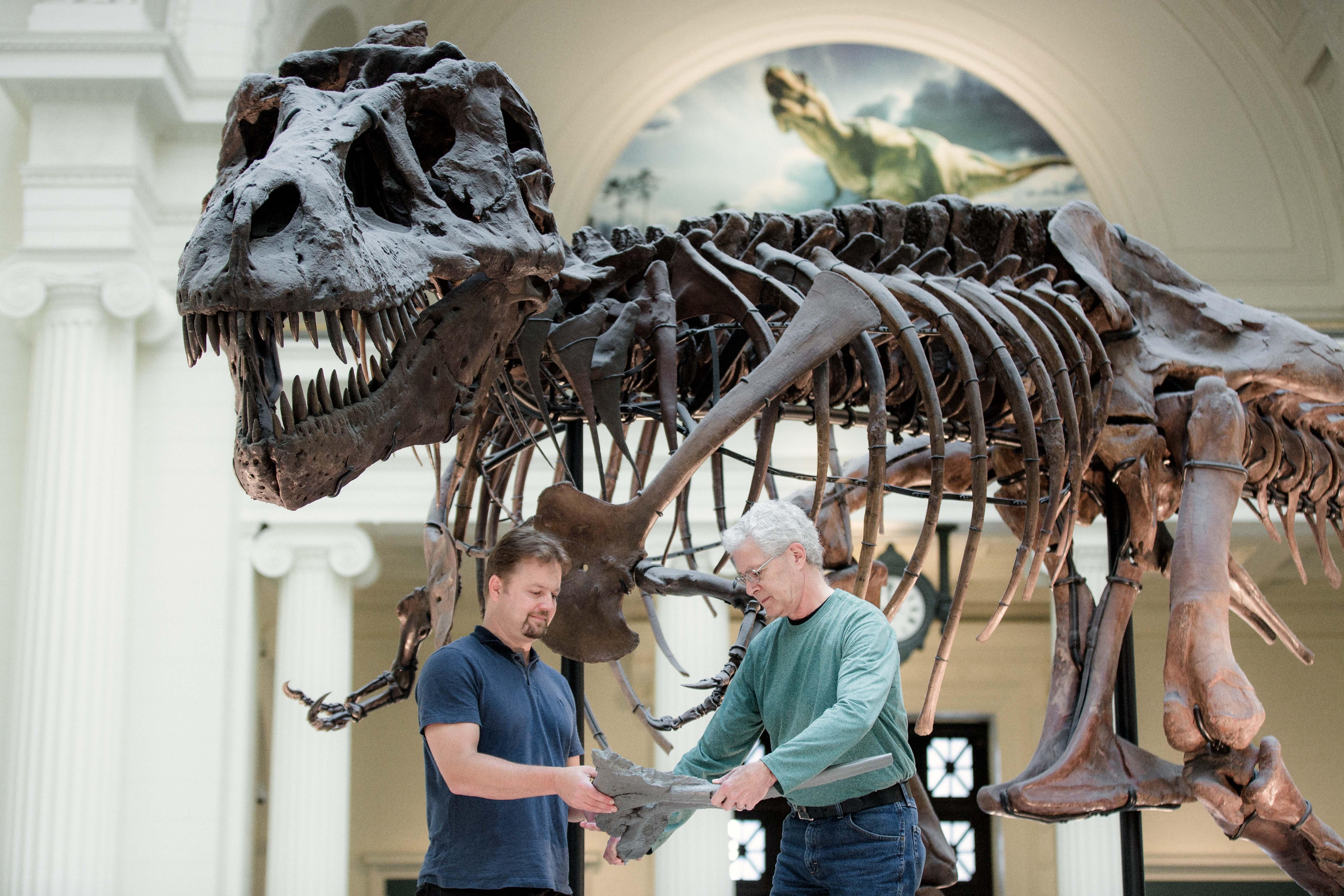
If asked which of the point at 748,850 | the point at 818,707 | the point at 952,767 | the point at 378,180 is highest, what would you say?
the point at 378,180

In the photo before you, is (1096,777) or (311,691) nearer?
(1096,777)

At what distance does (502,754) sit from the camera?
2922 millimetres

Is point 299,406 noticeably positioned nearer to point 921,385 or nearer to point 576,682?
point 576,682

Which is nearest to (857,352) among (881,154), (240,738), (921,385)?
(921,385)

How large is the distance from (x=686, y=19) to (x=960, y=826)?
875cm

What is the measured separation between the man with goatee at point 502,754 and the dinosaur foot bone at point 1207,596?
2.42m

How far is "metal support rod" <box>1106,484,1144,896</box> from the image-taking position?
4.89 m

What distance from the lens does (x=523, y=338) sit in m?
3.75

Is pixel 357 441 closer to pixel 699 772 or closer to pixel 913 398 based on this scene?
pixel 699 772

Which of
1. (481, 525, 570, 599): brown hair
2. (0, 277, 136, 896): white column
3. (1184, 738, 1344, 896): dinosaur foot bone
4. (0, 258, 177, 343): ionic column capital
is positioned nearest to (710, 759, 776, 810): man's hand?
(481, 525, 570, 599): brown hair

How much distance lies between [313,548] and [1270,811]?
8.09 meters

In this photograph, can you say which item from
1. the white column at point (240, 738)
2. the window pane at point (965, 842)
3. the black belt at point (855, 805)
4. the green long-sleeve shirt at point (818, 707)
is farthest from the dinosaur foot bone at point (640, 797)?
the window pane at point (965, 842)

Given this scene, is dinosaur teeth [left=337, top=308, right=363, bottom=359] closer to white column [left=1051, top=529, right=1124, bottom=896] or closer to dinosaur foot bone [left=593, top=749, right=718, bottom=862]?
dinosaur foot bone [left=593, top=749, right=718, bottom=862]

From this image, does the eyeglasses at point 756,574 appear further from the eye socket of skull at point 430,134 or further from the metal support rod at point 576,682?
the eye socket of skull at point 430,134
